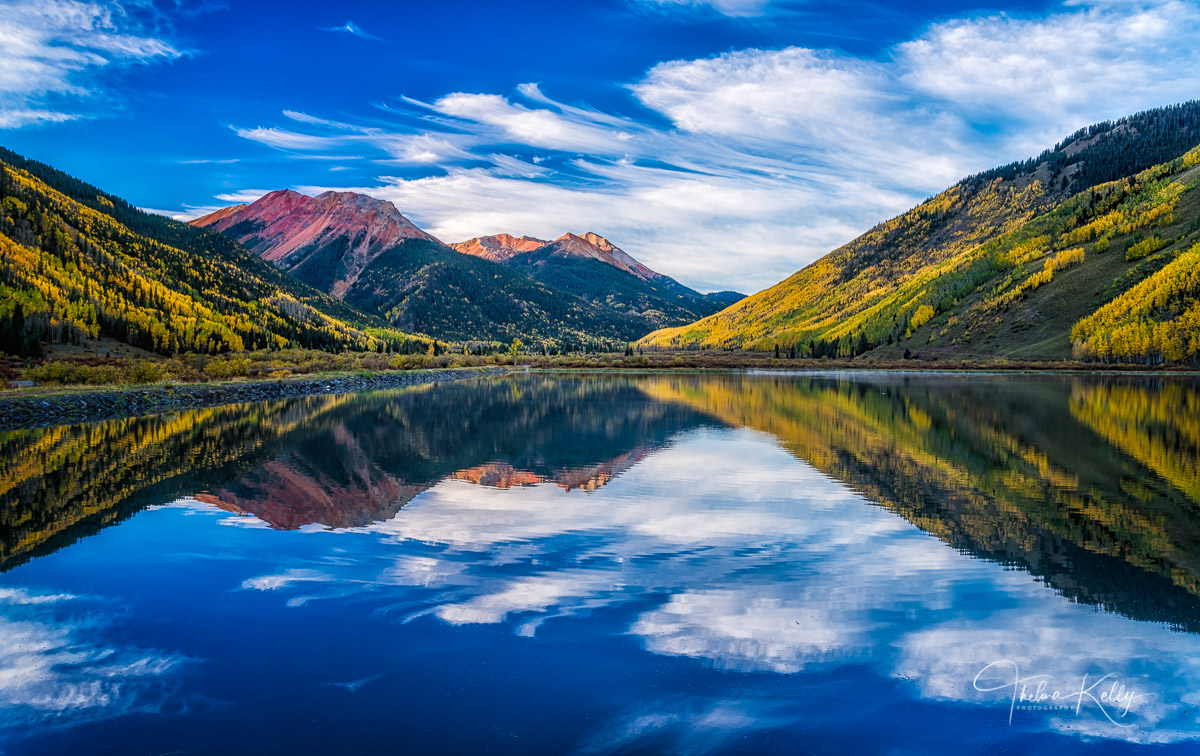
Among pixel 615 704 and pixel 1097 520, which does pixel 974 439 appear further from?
pixel 615 704

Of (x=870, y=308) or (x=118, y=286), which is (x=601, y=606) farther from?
(x=870, y=308)

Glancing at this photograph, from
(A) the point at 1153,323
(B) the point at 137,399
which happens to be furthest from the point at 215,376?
(A) the point at 1153,323

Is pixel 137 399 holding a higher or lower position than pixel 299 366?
lower

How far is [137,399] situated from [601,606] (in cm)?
4196

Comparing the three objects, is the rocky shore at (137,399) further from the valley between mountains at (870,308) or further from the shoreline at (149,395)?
the valley between mountains at (870,308)

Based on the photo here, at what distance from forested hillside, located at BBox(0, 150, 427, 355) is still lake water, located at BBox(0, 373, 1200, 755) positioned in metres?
64.8

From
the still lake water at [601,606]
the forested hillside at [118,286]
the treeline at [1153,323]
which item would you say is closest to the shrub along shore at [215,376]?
the treeline at [1153,323]

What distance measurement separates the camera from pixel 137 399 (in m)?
41.6

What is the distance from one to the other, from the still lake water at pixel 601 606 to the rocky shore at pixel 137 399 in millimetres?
15472

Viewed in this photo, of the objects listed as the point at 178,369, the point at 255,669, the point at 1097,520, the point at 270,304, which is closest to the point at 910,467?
the point at 1097,520

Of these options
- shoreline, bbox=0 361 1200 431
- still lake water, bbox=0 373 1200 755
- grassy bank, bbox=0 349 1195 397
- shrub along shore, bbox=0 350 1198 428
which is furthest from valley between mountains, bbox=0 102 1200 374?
still lake water, bbox=0 373 1200 755

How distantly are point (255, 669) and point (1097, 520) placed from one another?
575 inches

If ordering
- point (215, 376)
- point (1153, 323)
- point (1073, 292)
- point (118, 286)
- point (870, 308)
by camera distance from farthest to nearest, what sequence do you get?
point (870, 308)
point (1073, 292)
point (118, 286)
point (1153, 323)
point (215, 376)

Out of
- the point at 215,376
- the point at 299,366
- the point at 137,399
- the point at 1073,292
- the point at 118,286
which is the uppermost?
the point at 1073,292
